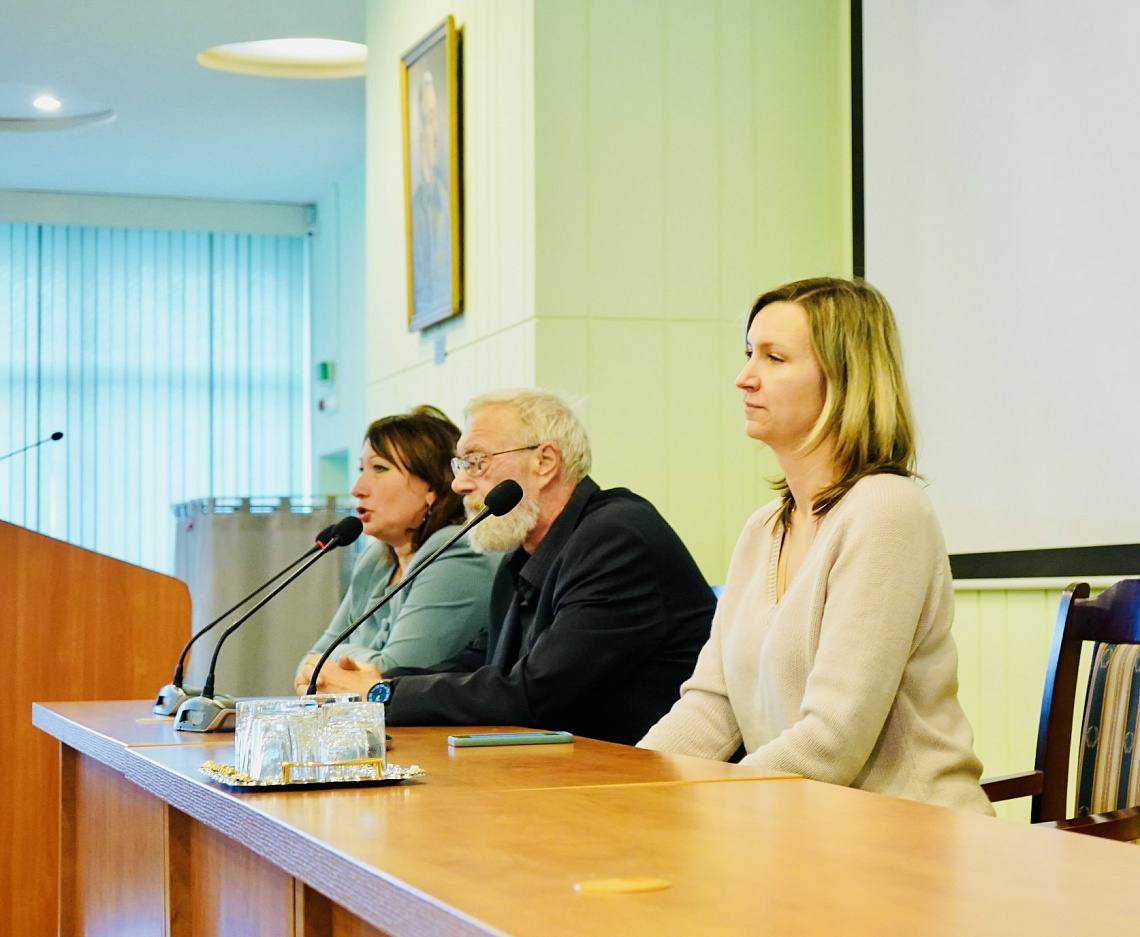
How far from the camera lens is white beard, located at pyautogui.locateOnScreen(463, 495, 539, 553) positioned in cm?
271

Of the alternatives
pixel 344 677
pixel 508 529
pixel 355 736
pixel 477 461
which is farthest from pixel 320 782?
pixel 477 461

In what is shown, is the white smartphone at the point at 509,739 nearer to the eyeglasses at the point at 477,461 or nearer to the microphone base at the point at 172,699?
the microphone base at the point at 172,699

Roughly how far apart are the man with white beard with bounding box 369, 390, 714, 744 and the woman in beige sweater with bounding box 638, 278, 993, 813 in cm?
25

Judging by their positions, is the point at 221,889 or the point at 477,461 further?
the point at 477,461

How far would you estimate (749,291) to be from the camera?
3.88 metres

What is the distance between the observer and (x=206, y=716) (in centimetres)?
208

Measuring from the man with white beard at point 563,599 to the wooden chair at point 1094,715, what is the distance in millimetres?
631

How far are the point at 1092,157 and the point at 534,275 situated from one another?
1.40 meters

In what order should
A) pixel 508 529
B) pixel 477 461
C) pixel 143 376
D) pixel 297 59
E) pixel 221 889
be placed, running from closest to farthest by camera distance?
1. pixel 221 889
2. pixel 508 529
3. pixel 477 461
4. pixel 297 59
5. pixel 143 376

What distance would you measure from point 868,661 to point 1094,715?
466 millimetres

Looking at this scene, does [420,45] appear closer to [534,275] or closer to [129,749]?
[534,275]

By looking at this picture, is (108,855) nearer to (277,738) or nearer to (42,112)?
(277,738)

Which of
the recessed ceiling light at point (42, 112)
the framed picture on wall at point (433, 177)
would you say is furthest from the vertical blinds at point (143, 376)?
the framed picture on wall at point (433, 177)

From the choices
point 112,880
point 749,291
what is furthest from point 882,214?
point 112,880
